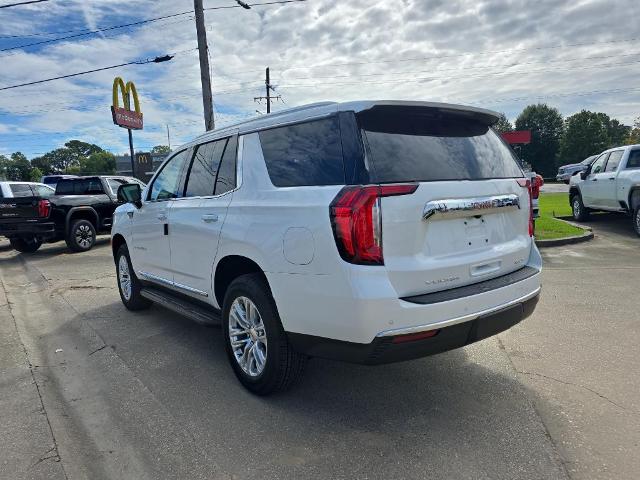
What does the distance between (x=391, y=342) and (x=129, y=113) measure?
26198 mm

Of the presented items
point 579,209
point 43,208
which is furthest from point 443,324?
point 579,209

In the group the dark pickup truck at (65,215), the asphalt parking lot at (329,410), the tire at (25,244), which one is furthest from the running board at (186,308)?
the tire at (25,244)

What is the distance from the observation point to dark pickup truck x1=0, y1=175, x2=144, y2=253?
10750 mm

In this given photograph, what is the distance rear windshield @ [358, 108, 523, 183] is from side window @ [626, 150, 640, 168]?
8955mm

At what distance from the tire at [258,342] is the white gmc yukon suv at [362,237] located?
0.03ft

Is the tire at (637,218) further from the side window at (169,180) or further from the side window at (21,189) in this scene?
the side window at (21,189)

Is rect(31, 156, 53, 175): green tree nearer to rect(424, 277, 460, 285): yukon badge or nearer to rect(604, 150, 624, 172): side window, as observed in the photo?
rect(604, 150, 624, 172): side window

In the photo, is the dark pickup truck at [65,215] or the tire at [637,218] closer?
the tire at [637,218]

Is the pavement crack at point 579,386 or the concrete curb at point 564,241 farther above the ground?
the concrete curb at point 564,241

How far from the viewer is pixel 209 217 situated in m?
3.77

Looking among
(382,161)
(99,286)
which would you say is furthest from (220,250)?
(99,286)

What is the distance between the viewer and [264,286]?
3.20 m

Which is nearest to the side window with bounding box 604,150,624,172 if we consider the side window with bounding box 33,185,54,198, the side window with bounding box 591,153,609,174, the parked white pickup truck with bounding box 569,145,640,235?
Result: the parked white pickup truck with bounding box 569,145,640,235

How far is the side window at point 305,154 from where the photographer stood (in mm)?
2838
